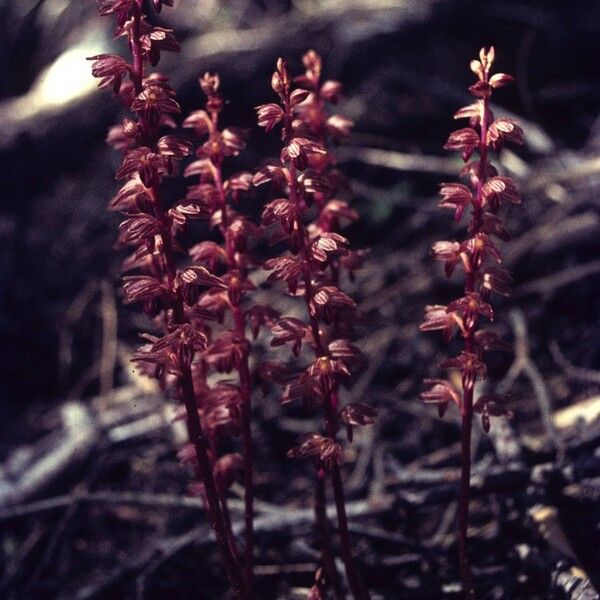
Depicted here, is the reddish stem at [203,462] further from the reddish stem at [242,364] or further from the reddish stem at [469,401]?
the reddish stem at [469,401]

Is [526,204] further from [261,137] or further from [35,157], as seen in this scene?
[35,157]

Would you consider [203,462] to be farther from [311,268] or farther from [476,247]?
[476,247]

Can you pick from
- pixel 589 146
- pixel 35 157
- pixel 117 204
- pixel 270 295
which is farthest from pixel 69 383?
pixel 589 146

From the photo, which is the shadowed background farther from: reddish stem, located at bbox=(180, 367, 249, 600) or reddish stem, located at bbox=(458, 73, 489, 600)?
reddish stem, located at bbox=(180, 367, 249, 600)

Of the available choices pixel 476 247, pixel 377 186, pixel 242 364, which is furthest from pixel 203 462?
pixel 377 186

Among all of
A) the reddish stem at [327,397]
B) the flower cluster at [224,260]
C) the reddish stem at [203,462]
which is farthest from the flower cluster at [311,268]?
the reddish stem at [203,462]

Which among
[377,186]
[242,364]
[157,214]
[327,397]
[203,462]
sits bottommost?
[203,462]
